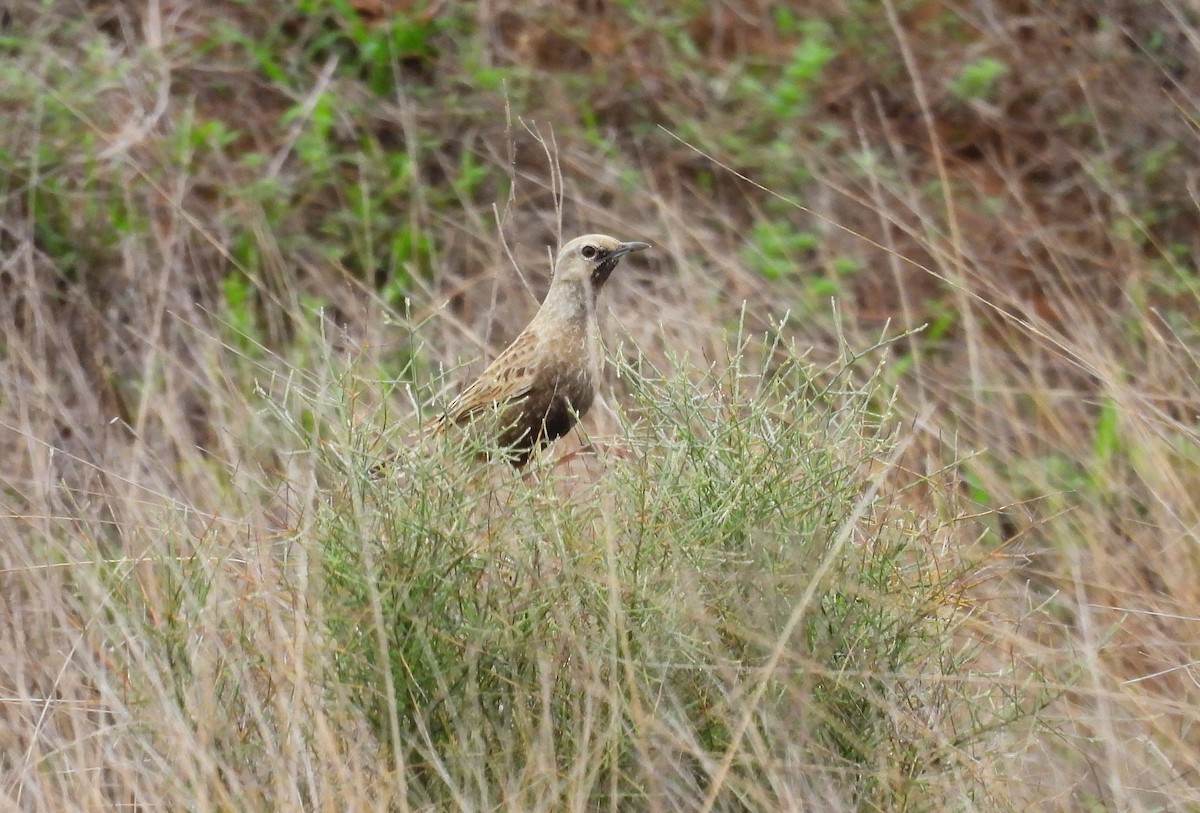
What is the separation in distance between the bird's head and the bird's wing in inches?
8.0

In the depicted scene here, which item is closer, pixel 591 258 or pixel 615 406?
pixel 615 406

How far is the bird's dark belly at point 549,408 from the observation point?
170 inches

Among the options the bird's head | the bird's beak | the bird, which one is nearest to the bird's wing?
the bird

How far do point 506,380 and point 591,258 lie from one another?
1.52 feet

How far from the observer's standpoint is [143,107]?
23.9ft

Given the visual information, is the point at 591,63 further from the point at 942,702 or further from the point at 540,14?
the point at 942,702

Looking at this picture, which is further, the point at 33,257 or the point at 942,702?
the point at 33,257

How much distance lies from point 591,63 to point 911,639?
4.91 metres

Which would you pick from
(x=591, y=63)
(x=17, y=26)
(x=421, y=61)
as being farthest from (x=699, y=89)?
(x=17, y=26)

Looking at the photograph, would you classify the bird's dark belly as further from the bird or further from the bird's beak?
the bird's beak

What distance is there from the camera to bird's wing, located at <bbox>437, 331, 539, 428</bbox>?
4.34 meters

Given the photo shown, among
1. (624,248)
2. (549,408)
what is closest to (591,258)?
(624,248)

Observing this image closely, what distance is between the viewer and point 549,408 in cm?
428

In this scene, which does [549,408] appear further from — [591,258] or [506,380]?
[591,258]
